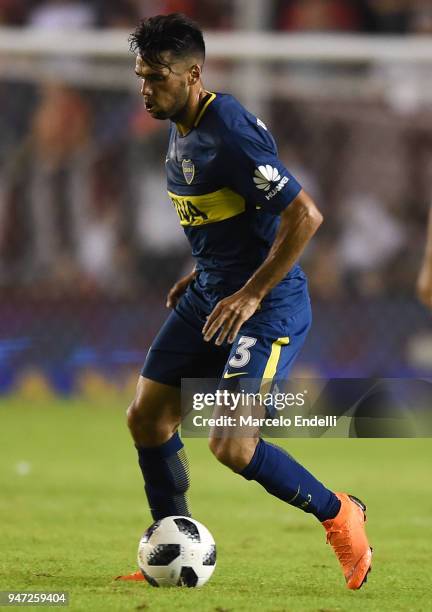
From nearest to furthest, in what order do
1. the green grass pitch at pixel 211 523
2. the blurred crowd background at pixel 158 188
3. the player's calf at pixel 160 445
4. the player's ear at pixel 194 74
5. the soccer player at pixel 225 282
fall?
the green grass pitch at pixel 211 523, the soccer player at pixel 225 282, the player's ear at pixel 194 74, the player's calf at pixel 160 445, the blurred crowd background at pixel 158 188

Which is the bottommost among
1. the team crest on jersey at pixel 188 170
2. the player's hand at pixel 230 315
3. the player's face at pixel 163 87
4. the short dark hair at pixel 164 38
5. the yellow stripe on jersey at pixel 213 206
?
the player's hand at pixel 230 315

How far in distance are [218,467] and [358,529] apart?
4.13 m

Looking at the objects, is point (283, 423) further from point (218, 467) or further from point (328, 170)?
point (328, 170)

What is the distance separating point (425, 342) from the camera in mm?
12086

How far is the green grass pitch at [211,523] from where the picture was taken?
4.80 meters

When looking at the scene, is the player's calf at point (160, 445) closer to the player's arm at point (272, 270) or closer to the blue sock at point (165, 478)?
the blue sock at point (165, 478)

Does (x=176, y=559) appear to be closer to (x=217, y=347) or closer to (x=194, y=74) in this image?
(x=217, y=347)

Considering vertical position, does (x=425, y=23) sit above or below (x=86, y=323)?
above

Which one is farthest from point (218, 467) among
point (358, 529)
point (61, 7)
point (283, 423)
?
point (61, 7)

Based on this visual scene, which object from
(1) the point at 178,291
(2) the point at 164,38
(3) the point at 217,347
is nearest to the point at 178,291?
(1) the point at 178,291

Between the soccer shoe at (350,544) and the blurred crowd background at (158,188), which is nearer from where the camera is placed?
the soccer shoe at (350,544)

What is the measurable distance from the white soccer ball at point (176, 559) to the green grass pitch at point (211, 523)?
0.08m

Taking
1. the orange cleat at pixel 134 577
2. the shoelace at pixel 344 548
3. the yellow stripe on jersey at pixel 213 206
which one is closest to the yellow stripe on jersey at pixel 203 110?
the yellow stripe on jersey at pixel 213 206

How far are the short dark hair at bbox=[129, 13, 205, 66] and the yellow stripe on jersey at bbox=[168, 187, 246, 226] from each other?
1.76 feet
